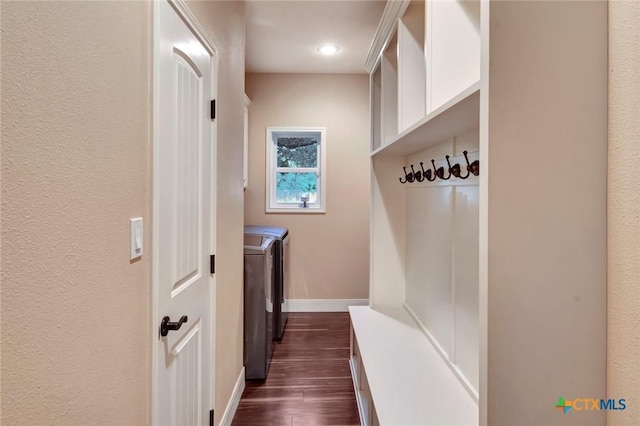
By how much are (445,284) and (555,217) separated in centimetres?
105

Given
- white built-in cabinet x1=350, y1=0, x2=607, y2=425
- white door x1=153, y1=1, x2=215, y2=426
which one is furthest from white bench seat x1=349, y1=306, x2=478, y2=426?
white door x1=153, y1=1, x2=215, y2=426

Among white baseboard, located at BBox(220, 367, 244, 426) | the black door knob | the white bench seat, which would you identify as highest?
the black door knob

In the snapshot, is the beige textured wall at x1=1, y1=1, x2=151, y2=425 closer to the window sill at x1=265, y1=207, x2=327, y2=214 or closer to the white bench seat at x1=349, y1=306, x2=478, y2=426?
the white bench seat at x1=349, y1=306, x2=478, y2=426

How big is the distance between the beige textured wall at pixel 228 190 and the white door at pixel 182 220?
0.51 ft

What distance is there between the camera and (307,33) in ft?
9.97

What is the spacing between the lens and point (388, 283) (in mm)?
2352

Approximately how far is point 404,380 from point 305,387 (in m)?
1.21

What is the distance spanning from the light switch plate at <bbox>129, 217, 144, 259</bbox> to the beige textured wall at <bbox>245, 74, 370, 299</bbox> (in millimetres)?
3004

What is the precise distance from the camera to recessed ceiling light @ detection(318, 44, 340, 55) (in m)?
3.29

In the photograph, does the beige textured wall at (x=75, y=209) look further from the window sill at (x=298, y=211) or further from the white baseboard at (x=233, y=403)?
the window sill at (x=298, y=211)

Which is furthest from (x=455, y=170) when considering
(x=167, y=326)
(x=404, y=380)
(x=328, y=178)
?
(x=328, y=178)

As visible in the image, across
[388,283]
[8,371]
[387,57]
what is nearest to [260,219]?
[388,283]

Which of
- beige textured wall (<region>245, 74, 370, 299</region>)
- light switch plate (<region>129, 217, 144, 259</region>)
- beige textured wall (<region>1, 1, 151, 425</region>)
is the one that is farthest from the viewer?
beige textured wall (<region>245, 74, 370, 299</region>)

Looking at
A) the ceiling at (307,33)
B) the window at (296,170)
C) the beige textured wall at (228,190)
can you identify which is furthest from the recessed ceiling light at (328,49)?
the beige textured wall at (228,190)
